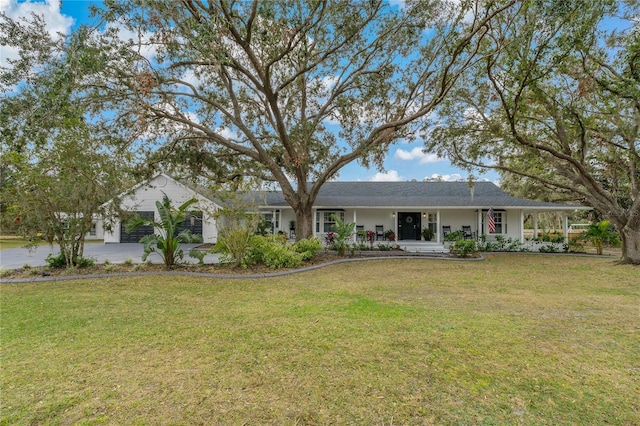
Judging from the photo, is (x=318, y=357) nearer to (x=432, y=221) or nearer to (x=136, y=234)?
(x=432, y=221)

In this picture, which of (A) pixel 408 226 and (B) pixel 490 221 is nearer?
(B) pixel 490 221

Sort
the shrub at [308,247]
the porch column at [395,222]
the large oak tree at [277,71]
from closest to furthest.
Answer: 1. the large oak tree at [277,71]
2. the shrub at [308,247]
3. the porch column at [395,222]

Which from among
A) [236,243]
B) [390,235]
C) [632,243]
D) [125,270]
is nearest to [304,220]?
[236,243]

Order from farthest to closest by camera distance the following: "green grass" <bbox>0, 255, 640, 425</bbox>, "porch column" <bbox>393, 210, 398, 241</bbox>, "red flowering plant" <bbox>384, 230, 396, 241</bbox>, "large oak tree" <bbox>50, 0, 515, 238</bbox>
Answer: "porch column" <bbox>393, 210, 398, 241</bbox> < "red flowering plant" <bbox>384, 230, 396, 241</bbox> < "large oak tree" <bbox>50, 0, 515, 238</bbox> < "green grass" <bbox>0, 255, 640, 425</bbox>

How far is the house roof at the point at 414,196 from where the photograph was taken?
1825cm

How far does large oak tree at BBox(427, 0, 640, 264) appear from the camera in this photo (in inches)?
340

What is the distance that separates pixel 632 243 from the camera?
1216cm

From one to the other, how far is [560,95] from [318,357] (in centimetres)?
1368

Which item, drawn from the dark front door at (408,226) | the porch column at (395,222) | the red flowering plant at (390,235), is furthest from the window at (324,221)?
the dark front door at (408,226)

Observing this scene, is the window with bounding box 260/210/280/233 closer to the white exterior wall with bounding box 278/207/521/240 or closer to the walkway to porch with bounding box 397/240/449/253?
the white exterior wall with bounding box 278/207/521/240

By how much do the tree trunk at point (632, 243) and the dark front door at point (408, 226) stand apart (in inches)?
387

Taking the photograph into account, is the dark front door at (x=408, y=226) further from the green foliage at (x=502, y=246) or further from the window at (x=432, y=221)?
the green foliage at (x=502, y=246)

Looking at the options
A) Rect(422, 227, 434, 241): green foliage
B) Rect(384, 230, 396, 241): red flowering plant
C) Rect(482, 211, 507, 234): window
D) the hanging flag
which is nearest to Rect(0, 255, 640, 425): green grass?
Rect(384, 230, 396, 241): red flowering plant

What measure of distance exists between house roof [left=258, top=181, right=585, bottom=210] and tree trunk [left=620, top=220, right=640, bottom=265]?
17.8 ft
